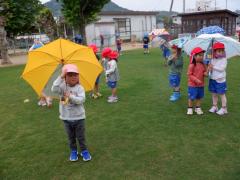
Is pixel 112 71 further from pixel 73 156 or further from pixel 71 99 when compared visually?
pixel 71 99

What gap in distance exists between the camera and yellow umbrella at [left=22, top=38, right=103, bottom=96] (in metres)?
4.20

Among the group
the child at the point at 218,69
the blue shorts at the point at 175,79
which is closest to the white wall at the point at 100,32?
the blue shorts at the point at 175,79

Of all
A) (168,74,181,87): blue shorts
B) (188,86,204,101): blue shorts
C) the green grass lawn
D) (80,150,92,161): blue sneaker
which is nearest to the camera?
the green grass lawn

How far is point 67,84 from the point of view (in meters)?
4.17

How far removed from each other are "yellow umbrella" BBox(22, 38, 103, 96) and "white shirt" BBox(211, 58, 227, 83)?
110 inches

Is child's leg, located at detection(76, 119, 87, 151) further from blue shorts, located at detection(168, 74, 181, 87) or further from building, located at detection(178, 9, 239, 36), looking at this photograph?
building, located at detection(178, 9, 239, 36)

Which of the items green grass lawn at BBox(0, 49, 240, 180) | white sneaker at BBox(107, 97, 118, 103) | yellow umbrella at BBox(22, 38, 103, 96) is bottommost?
green grass lawn at BBox(0, 49, 240, 180)

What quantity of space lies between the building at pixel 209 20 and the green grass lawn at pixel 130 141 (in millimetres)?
28279

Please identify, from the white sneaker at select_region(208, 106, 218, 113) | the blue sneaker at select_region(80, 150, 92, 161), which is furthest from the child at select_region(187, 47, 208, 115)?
the blue sneaker at select_region(80, 150, 92, 161)

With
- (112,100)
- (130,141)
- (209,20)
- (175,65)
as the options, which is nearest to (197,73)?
Result: (175,65)

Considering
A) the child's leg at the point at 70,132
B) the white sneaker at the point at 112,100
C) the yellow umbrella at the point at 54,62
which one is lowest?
the white sneaker at the point at 112,100

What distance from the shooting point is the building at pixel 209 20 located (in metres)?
34.1

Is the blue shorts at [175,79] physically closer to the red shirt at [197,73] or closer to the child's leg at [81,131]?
the red shirt at [197,73]

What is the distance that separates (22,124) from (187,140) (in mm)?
3535
